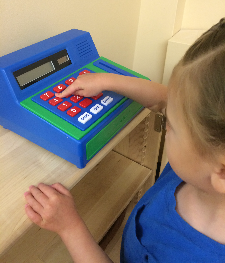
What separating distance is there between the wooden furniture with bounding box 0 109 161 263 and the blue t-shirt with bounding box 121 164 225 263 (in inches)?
5.1

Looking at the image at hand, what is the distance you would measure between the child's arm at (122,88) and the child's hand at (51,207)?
0.18 m

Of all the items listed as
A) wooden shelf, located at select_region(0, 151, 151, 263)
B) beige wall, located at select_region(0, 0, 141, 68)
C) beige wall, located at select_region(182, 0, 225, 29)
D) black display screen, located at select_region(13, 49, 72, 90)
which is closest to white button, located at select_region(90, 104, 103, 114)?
black display screen, located at select_region(13, 49, 72, 90)

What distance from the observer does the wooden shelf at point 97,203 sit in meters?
0.72

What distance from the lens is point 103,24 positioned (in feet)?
2.67

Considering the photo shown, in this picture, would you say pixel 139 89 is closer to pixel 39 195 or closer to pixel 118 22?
pixel 39 195

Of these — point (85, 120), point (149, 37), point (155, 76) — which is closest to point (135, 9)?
point (149, 37)

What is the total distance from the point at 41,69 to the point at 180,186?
35 centimetres

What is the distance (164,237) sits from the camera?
16.8 inches

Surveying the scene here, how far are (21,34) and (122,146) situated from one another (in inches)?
20.1

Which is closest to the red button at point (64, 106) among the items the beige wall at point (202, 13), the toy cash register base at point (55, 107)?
the toy cash register base at point (55, 107)

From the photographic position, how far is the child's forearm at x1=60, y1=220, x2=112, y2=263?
1.37 ft

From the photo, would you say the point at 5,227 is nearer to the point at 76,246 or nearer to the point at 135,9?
the point at 76,246

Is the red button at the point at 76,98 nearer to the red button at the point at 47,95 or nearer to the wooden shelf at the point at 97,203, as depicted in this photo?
the red button at the point at 47,95

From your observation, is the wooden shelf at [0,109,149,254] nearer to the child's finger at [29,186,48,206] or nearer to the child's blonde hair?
the child's finger at [29,186,48,206]
